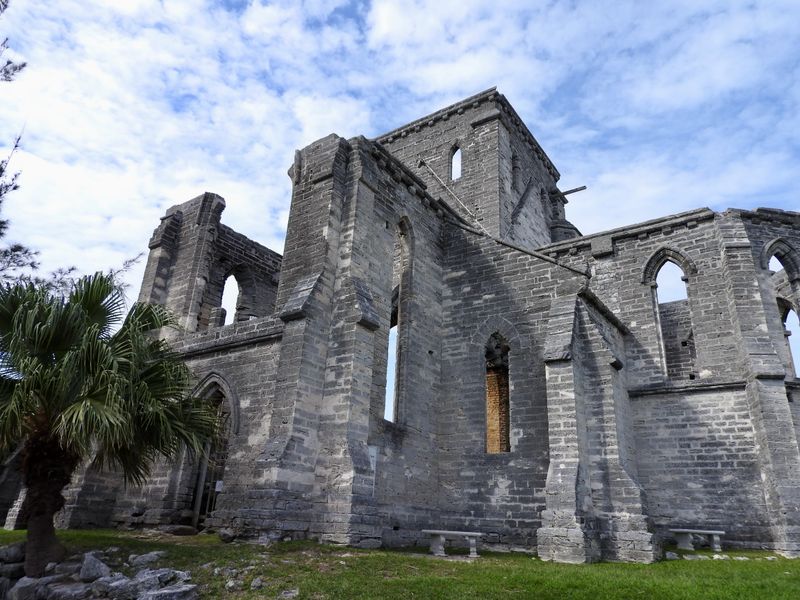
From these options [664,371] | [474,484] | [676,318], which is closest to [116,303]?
[474,484]

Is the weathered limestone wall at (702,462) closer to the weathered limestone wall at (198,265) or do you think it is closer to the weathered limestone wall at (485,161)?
the weathered limestone wall at (485,161)

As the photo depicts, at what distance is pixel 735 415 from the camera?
13.7 m

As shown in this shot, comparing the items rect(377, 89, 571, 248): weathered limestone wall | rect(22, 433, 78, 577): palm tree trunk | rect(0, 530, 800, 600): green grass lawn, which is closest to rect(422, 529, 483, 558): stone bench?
rect(0, 530, 800, 600): green grass lawn

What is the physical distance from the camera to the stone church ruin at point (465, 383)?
10.5m

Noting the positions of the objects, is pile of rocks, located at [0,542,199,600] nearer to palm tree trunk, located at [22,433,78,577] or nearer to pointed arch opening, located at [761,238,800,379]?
palm tree trunk, located at [22,433,78,577]

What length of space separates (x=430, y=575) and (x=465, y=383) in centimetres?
651

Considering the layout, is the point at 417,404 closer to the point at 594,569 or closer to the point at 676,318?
the point at 594,569

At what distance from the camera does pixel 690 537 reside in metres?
12.8

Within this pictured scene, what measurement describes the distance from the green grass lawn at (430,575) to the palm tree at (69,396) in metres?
1.28

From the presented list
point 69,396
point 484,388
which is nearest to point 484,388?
point 484,388

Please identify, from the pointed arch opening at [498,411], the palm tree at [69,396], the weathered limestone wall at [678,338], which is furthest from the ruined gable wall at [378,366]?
the weathered limestone wall at [678,338]

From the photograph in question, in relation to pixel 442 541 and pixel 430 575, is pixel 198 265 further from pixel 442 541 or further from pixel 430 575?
pixel 430 575

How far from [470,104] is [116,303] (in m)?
18.8

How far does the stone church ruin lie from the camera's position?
34.4 ft
